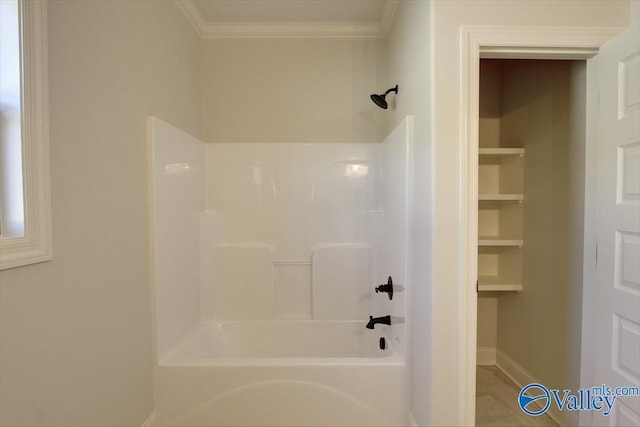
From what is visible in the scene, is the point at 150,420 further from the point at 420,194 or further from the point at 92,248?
the point at 420,194

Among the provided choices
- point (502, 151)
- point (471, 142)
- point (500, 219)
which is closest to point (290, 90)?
point (471, 142)

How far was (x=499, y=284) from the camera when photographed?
242 centimetres

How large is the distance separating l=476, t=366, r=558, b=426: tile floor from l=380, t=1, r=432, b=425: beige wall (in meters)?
0.83

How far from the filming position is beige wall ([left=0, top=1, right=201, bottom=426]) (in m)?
0.98

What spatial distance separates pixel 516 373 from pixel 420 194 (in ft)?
6.53

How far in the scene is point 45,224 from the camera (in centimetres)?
101

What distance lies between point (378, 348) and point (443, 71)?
1849mm

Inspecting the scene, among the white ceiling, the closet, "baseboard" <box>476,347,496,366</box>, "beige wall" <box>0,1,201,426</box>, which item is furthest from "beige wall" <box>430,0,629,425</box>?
"baseboard" <box>476,347,496,366</box>

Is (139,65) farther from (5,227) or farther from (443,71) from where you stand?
(443,71)

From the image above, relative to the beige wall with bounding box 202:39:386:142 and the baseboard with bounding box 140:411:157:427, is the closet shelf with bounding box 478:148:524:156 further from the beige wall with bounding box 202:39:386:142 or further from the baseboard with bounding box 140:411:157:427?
the baseboard with bounding box 140:411:157:427

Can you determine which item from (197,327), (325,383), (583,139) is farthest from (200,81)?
(583,139)

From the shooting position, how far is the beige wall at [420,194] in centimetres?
141

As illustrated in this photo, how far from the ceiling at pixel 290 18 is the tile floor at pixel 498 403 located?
2882mm

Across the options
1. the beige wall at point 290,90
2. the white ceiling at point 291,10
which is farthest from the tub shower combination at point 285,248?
the white ceiling at point 291,10
